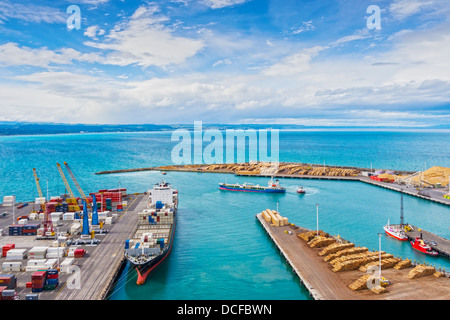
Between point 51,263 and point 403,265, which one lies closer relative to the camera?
point 403,265

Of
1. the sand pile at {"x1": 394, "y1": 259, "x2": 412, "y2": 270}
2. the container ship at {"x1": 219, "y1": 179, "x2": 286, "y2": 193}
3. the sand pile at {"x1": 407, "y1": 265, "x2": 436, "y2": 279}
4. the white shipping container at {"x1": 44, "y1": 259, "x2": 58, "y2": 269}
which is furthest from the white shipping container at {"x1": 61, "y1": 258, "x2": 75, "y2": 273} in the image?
the container ship at {"x1": 219, "y1": 179, "x2": 286, "y2": 193}

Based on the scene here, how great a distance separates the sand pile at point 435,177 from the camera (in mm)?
72644

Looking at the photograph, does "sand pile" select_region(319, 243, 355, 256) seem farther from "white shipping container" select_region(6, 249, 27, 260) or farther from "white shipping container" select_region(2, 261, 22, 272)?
"white shipping container" select_region(6, 249, 27, 260)

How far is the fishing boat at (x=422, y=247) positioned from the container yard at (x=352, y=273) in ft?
21.1

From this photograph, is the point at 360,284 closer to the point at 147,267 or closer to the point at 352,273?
the point at 352,273

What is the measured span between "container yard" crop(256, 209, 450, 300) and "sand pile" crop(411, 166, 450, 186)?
4983 centimetres

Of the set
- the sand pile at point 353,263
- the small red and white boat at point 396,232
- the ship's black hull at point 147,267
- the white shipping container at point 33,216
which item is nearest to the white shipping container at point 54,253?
the ship's black hull at point 147,267

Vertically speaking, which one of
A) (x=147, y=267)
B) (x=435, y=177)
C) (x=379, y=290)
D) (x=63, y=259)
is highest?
(x=435, y=177)

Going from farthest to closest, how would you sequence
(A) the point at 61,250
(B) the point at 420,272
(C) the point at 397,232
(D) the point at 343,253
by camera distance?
(C) the point at 397,232, (A) the point at 61,250, (D) the point at 343,253, (B) the point at 420,272

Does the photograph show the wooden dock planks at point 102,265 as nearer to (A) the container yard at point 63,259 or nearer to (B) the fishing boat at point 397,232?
(A) the container yard at point 63,259

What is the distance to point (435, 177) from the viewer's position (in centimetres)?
7506

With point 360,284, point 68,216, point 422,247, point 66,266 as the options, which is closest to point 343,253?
point 360,284

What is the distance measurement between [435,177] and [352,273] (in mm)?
60586

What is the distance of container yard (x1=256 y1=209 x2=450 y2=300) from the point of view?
25094mm
